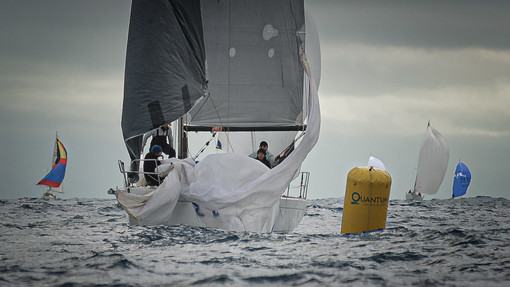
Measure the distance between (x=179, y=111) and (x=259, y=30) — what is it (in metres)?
4.04

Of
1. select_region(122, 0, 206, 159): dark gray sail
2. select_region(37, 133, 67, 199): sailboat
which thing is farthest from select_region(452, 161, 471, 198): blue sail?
select_region(122, 0, 206, 159): dark gray sail

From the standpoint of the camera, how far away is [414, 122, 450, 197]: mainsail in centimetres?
5134

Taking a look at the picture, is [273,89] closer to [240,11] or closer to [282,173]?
[240,11]

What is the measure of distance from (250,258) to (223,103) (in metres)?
9.09

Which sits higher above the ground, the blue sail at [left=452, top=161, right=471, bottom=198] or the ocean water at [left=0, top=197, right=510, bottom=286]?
the ocean water at [left=0, top=197, right=510, bottom=286]

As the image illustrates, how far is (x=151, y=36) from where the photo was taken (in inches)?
639

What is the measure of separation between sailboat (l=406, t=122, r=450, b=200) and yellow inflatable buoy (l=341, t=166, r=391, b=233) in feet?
128

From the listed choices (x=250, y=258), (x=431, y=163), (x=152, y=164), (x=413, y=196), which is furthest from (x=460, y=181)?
(x=250, y=258)

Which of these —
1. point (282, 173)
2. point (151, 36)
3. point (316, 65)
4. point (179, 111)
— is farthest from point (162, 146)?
point (316, 65)

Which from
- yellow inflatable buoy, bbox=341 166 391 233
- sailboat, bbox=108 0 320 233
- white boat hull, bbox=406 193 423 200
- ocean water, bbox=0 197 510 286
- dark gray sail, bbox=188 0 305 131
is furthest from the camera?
white boat hull, bbox=406 193 423 200

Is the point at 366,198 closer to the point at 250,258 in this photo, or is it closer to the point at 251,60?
the point at 250,258

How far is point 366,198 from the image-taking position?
1318 cm

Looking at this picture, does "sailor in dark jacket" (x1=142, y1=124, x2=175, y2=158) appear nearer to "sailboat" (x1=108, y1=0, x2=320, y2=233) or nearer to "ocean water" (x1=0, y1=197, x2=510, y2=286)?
"sailboat" (x1=108, y1=0, x2=320, y2=233)

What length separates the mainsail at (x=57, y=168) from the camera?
1823 inches
